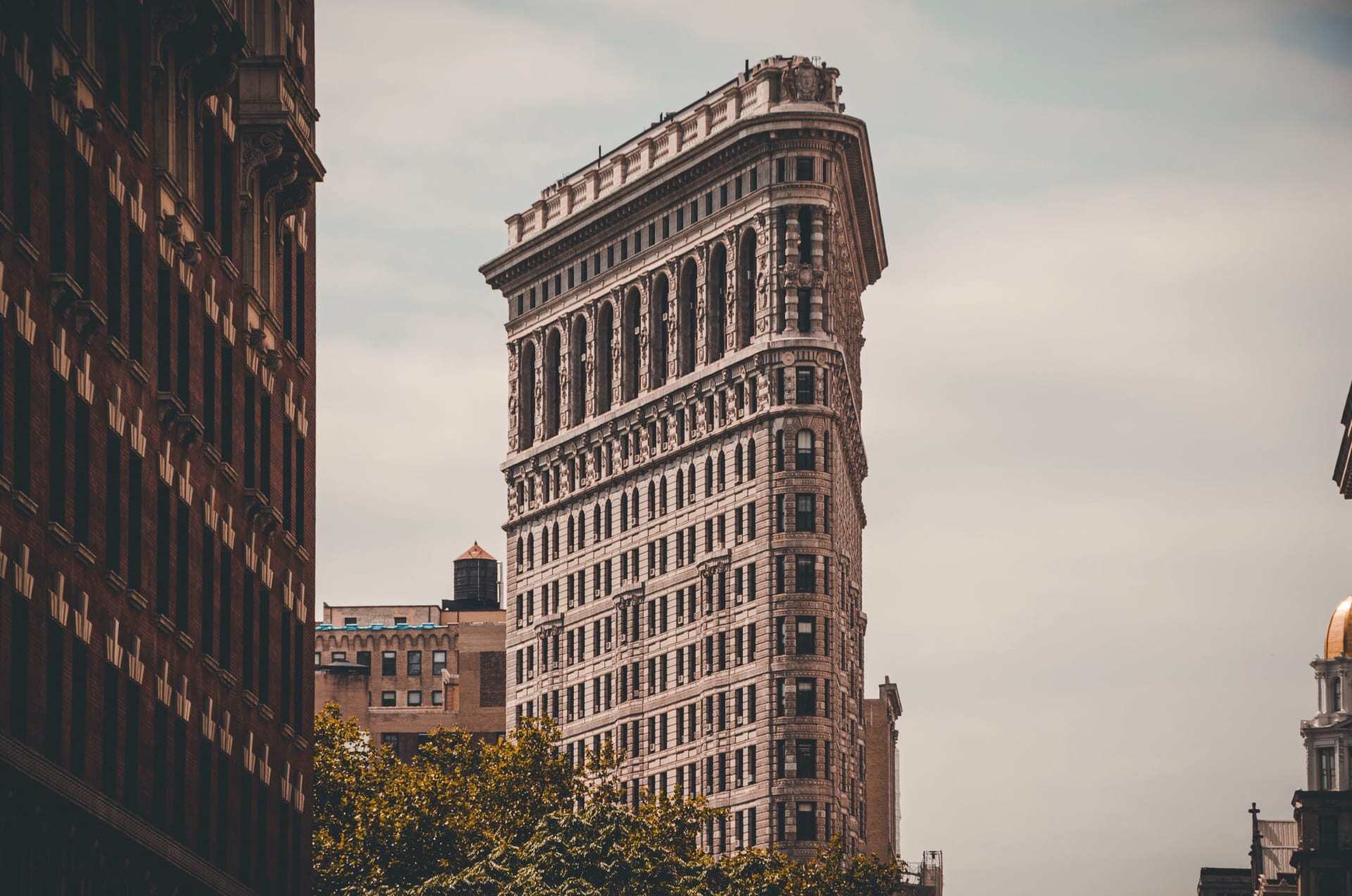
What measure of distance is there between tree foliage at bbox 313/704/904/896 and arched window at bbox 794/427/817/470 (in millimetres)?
56457

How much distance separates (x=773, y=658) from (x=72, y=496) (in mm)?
138558

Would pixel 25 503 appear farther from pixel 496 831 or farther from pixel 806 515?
pixel 806 515

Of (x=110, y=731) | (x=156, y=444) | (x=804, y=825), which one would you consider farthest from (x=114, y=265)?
(x=804, y=825)

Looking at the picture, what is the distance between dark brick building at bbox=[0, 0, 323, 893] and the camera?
54.7m

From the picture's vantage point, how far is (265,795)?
77.0 meters

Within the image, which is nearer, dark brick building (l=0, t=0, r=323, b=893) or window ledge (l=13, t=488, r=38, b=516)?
window ledge (l=13, t=488, r=38, b=516)

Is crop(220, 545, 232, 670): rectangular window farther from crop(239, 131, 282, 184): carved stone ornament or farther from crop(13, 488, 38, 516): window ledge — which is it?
crop(13, 488, 38, 516): window ledge

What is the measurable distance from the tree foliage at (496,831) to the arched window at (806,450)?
56.5 metres

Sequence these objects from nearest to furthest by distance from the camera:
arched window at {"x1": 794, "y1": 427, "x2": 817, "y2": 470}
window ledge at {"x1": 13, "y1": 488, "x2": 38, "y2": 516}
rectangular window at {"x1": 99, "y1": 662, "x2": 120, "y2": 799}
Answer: window ledge at {"x1": 13, "y1": 488, "x2": 38, "y2": 516} → rectangular window at {"x1": 99, "y1": 662, "x2": 120, "y2": 799} → arched window at {"x1": 794, "y1": 427, "x2": 817, "y2": 470}

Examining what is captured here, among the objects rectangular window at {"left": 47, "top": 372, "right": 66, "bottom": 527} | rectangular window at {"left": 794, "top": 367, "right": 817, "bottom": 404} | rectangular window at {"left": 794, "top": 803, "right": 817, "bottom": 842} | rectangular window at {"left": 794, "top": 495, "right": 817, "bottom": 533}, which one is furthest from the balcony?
rectangular window at {"left": 794, "top": 367, "right": 817, "bottom": 404}

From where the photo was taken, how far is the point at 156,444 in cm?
6450

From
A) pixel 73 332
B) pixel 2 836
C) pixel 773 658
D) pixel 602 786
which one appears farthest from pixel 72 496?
pixel 773 658

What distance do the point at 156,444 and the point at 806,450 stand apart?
441ft

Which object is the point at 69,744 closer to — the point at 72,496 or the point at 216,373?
the point at 72,496
